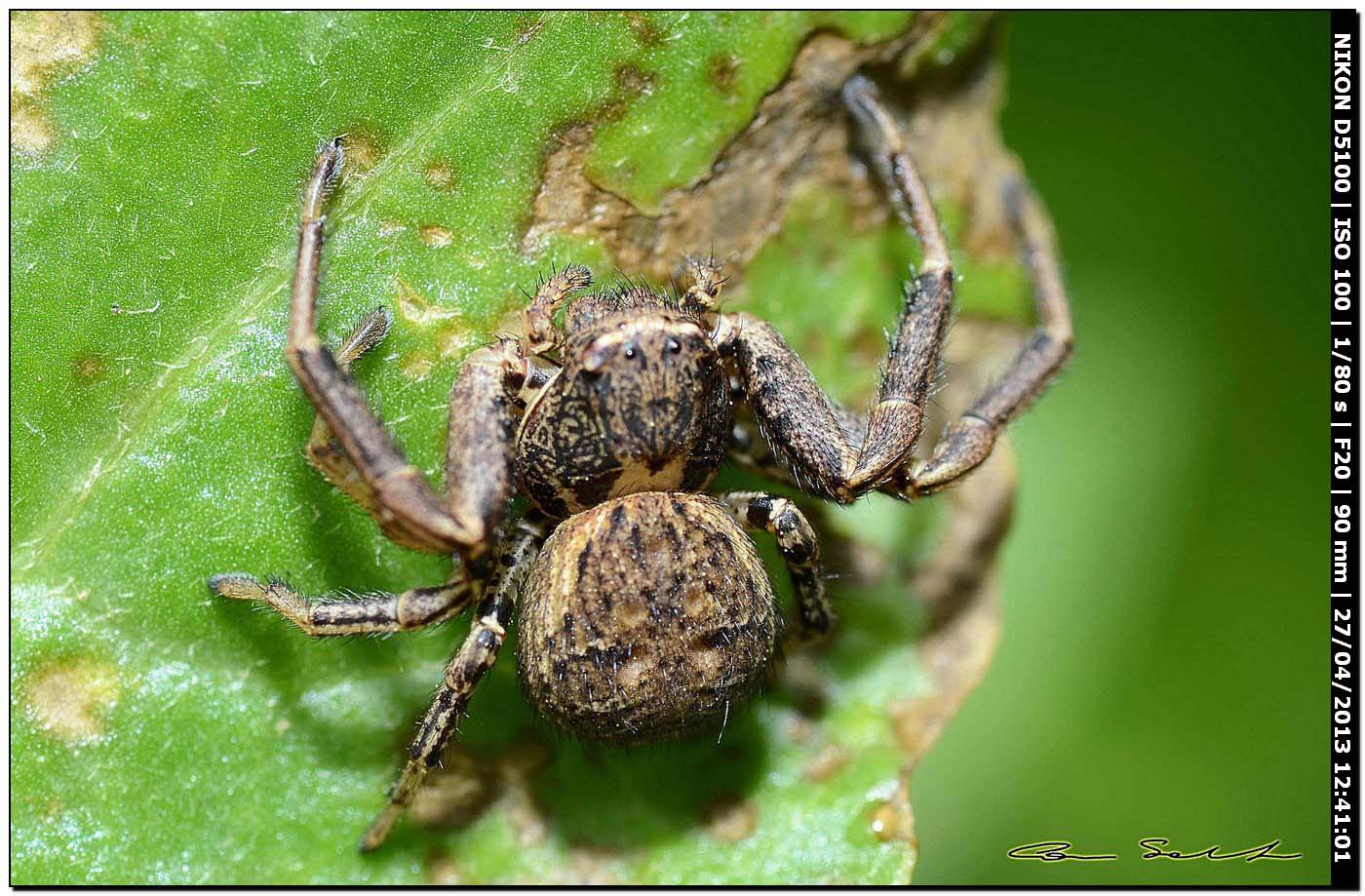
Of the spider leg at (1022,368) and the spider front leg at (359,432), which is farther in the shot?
the spider leg at (1022,368)

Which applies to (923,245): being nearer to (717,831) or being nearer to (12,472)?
(717,831)

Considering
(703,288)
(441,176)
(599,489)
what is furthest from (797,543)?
(441,176)

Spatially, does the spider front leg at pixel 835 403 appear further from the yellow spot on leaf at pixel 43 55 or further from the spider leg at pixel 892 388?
the yellow spot on leaf at pixel 43 55

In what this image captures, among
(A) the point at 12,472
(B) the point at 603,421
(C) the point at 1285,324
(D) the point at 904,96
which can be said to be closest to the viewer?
(A) the point at 12,472

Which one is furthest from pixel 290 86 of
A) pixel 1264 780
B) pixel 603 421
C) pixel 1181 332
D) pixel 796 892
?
pixel 1264 780

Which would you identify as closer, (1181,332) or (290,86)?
(290,86)

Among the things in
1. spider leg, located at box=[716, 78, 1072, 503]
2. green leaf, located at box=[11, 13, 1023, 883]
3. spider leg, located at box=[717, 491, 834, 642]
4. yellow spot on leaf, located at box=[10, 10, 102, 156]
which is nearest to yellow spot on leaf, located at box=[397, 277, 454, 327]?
green leaf, located at box=[11, 13, 1023, 883]

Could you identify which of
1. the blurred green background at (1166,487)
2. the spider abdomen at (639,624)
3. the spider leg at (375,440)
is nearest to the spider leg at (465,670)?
the spider abdomen at (639,624)
